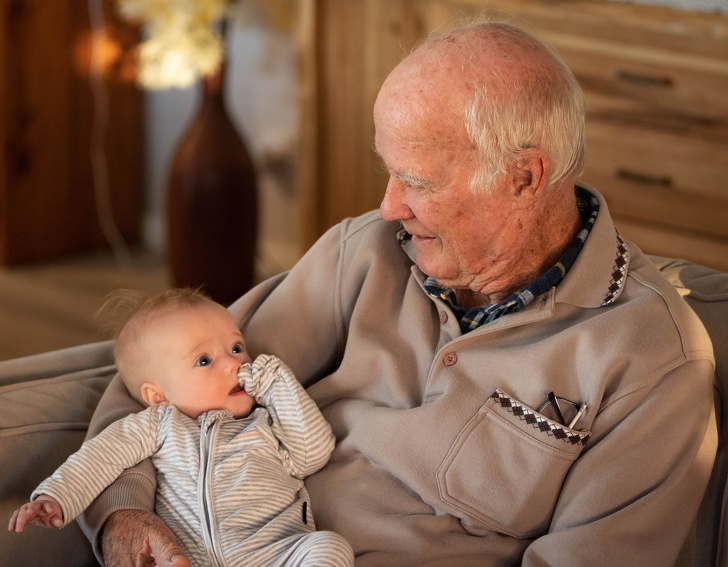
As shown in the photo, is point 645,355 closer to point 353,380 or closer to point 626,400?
point 626,400

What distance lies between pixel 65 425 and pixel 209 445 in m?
0.32

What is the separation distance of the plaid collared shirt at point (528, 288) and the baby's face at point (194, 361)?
337 millimetres

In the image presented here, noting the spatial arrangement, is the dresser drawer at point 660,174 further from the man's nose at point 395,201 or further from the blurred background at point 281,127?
the man's nose at point 395,201

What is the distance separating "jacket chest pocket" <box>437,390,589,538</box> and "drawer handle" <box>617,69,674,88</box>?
1.73 meters

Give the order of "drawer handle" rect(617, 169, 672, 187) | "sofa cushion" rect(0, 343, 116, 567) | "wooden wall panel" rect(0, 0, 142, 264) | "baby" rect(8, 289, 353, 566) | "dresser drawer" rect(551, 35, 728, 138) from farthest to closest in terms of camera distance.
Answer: "wooden wall panel" rect(0, 0, 142, 264), "drawer handle" rect(617, 169, 672, 187), "dresser drawer" rect(551, 35, 728, 138), "sofa cushion" rect(0, 343, 116, 567), "baby" rect(8, 289, 353, 566)

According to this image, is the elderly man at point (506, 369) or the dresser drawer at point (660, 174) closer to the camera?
Answer: the elderly man at point (506, 369)

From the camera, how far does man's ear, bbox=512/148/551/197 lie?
1.54m

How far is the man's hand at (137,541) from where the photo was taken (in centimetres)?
149

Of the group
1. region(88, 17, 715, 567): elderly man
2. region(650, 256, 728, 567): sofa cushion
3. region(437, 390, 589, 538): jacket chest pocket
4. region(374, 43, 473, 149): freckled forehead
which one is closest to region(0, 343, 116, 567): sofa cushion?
region(88, 17, 715, 567): elderly man

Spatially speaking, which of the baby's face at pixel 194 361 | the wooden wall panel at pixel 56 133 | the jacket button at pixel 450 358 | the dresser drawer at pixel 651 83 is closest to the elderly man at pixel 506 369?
the jacket button at pixel 450 358

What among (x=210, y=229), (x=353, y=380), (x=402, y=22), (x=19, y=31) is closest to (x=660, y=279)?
(x=353, y=380)

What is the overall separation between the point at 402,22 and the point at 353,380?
2034mm

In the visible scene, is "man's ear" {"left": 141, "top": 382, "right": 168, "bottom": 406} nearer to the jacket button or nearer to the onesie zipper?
the onesie zipper

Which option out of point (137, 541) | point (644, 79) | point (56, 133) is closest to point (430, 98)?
point (137, 541)
